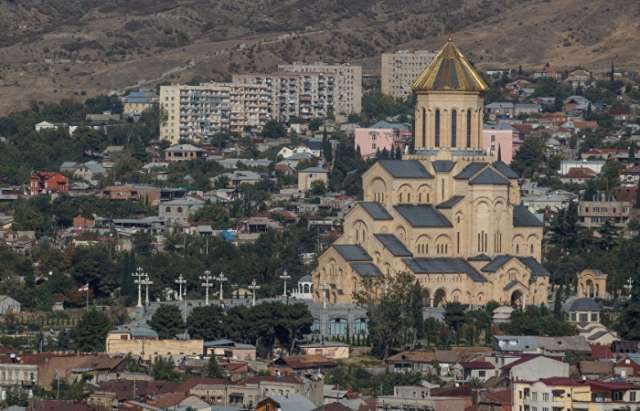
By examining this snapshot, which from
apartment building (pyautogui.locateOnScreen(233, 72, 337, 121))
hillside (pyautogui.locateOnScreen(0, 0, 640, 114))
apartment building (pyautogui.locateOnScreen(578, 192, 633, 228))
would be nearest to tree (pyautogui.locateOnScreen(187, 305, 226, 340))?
apartment building (pyautogui.locateOnScreen(578, 192, 633, 228))

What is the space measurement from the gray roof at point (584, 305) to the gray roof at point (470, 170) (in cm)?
745

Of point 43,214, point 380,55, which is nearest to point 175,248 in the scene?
point 43,214

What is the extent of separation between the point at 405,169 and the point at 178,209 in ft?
73.3

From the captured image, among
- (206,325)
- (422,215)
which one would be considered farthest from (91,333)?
(422,215)

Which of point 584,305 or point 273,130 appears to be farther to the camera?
point 273,130

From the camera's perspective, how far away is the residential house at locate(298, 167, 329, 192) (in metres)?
→ 142

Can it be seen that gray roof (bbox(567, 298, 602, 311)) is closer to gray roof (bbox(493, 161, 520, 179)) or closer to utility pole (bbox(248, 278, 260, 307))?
gray roof (bbox(493, 161, 520, 179))

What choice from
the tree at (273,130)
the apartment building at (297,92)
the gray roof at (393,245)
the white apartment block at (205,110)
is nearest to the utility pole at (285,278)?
the gray roof at (393,245)

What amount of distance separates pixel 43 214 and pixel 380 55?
55192 millimetres

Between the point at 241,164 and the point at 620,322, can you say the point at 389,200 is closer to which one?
the point at 620,322

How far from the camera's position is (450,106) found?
115938mm

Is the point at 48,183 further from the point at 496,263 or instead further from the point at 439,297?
the point at 439,297

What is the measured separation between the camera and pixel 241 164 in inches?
5851

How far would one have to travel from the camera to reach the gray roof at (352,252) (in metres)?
110
